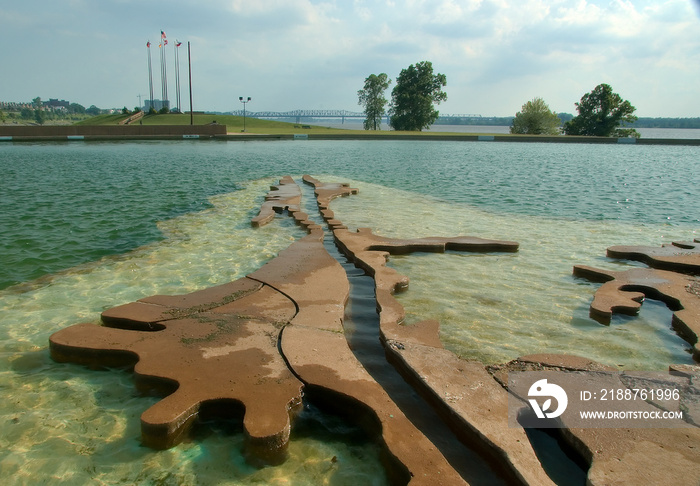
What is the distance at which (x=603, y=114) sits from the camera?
76500 mm

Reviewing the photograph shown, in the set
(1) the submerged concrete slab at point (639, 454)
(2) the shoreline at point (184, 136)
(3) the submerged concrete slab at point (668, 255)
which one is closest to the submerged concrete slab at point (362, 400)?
(1) the submerged concrete slab at point (639, 454)

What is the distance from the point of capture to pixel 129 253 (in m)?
8.59

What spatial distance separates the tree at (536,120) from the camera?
8369 centimetres

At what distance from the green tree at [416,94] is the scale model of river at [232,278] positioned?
7244cm

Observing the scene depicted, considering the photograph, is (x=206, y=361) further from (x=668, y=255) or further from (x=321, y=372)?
(x=668, y=255)

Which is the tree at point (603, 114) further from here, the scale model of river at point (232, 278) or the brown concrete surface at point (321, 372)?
the brown concrete surface at point (321, 372)

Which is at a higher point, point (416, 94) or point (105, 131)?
point (416, 94)

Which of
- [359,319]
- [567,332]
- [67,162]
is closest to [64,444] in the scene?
[359,319]

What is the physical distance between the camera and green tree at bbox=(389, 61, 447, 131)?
8956 centimetres

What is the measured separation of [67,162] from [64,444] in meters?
27.3

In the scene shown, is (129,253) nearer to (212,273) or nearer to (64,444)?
(212,273)

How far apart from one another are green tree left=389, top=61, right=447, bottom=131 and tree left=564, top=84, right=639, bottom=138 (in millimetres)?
24647

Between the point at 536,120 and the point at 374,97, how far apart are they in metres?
36.4

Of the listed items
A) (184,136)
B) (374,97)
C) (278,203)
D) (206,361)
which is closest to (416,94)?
(374,97)
